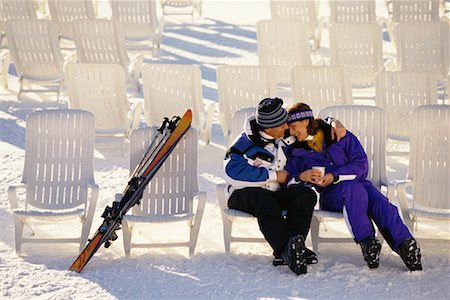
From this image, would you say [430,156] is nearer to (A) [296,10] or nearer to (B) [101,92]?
(B) [101,92]

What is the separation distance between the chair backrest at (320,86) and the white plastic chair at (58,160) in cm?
234

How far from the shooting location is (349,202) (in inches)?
313

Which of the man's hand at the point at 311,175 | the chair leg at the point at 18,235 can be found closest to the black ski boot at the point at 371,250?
the man's hand at the point at 311,175

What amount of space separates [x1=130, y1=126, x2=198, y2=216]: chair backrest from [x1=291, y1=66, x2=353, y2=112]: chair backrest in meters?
2.00

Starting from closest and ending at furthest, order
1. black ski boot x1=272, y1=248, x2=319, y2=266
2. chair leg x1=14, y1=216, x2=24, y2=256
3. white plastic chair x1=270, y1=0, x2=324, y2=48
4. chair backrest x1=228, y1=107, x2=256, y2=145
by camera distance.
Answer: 1. black ski boot x1=272, y1=248, x2=319, y2=266
2. chair leg x1=14, y1=216, x2=24, y2=256
3. chair backrest x1=228, y1=107, x2=256, y2=145
4. white plastic chair x1=270, y1=0, x2=324, y2=48

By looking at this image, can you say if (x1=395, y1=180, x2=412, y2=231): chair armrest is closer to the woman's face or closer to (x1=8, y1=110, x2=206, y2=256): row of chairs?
the woman's face

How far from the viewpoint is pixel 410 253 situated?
306 inches

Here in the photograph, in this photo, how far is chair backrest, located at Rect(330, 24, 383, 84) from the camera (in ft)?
39.7

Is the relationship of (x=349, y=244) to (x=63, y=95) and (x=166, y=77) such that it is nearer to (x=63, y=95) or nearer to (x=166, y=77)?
(x=166, y=77)

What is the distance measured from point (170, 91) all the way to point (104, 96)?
64 centimetres

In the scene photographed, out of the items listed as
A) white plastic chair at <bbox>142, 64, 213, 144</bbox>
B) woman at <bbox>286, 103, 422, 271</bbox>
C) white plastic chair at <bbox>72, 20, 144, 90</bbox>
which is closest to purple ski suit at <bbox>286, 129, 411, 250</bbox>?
woman at <bbox>286, 103, 422, 271</bbox>

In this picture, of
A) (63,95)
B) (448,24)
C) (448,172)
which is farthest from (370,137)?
(63,95)

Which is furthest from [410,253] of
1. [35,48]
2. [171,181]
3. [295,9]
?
[295,9]

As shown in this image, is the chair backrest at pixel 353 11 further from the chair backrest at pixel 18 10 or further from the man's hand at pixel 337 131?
the man's hand at pixel 337 131
